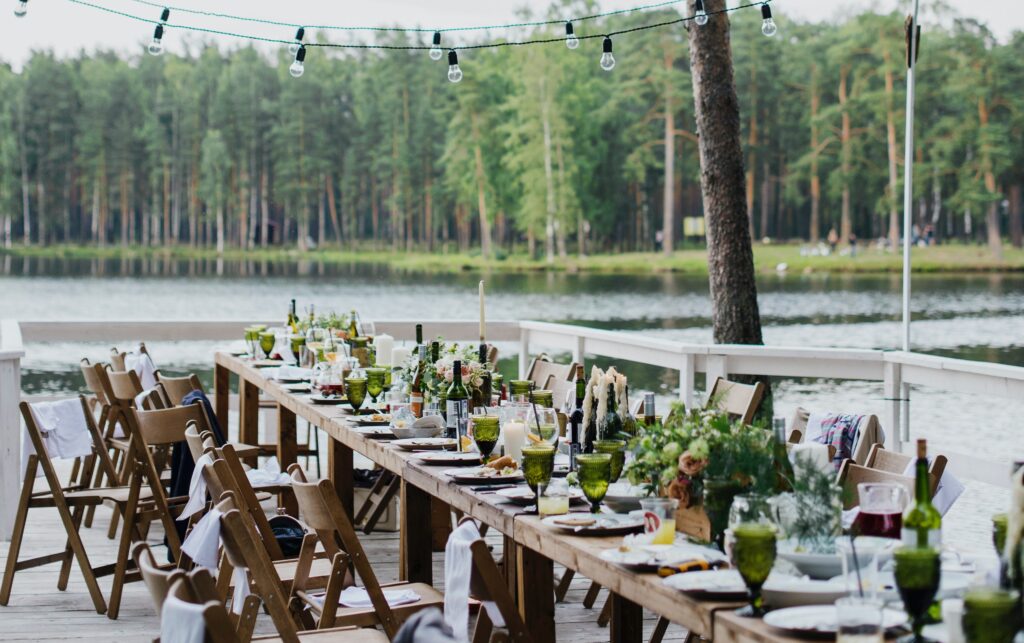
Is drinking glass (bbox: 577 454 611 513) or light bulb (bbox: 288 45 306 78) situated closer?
drinking glass (bbox: 577 454 611 513)

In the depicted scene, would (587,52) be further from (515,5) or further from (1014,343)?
(1014,343)

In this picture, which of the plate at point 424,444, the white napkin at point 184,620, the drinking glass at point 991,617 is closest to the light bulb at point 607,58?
the plate at point 424,444

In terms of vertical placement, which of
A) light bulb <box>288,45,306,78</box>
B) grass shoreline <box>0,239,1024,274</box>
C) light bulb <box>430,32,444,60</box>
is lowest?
grass shoreline <box>0,239,1024,274</box>

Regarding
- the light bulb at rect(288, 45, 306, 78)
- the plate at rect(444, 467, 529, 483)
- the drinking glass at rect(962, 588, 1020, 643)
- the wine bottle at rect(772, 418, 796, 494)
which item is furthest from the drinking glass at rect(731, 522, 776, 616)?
the light bulb at rect(288, 45, 306, 78)

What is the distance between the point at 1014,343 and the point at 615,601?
27.8 m

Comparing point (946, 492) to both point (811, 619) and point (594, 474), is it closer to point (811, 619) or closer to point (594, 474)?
point (594, 474)

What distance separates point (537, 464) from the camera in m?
3.13

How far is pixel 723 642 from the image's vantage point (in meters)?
2.23

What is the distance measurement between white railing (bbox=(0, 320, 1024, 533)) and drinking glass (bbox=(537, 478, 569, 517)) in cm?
251

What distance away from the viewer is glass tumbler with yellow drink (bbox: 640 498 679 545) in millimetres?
2750

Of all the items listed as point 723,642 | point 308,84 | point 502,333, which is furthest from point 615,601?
point 308,84

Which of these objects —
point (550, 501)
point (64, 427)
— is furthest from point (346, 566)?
point (64, 427)

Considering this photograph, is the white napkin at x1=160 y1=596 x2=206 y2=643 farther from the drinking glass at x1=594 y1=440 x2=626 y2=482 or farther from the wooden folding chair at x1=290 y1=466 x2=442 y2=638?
the drinking glass at x1=594 y1=440 x2=626 y2=482

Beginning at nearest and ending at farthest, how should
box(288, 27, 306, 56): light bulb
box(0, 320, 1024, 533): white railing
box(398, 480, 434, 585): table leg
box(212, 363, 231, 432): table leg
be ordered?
box(398, 480, 434, 585): table leg
box(0, 320, 1024, 533): white railing
box(288, 27, 306, 56): light bulb
box(212, 363, 231, 432): table leg
